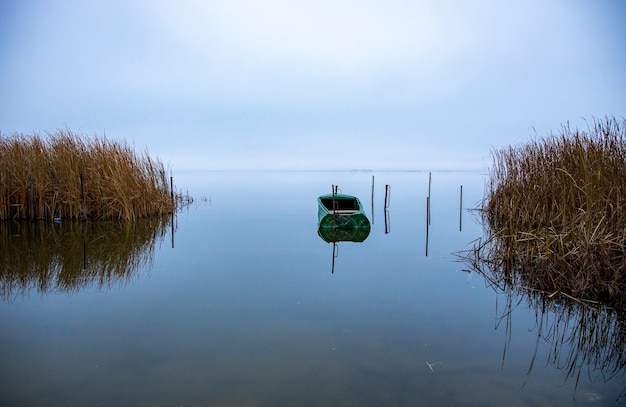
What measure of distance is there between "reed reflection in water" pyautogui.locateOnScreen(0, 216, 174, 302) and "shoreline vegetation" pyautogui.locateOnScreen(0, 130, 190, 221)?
55 centimetres

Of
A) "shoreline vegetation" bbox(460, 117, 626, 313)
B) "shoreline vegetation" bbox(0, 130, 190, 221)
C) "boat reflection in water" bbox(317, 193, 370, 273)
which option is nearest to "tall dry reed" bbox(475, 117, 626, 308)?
"shoreline vegetation" bbox(460, 117, 626, 313)

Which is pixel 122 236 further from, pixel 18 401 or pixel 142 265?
pixel 18 401

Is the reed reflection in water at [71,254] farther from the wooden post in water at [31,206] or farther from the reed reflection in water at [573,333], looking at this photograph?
the reed reflection in water at [573,333]

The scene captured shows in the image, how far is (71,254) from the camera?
8.14m

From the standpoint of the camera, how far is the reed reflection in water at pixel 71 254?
21.0 ft

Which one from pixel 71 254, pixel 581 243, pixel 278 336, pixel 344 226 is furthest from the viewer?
pixel 344 226

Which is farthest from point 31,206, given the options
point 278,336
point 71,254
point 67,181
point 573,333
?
point 573,333

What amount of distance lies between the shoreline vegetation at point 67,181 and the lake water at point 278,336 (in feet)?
11.1

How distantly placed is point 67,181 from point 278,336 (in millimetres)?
9853

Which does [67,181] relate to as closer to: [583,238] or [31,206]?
[31,206]

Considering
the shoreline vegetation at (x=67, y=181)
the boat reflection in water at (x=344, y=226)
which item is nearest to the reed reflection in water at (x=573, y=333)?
the boat reflection in water at (x=344, y=226)

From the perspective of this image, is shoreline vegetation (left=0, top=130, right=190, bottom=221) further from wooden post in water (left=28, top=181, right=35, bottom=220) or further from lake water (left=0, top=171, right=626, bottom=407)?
lake water (left=0, top=171, right=626, bottom=407)

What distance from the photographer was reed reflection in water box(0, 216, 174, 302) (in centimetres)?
639

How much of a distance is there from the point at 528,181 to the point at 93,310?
34.8 ft
